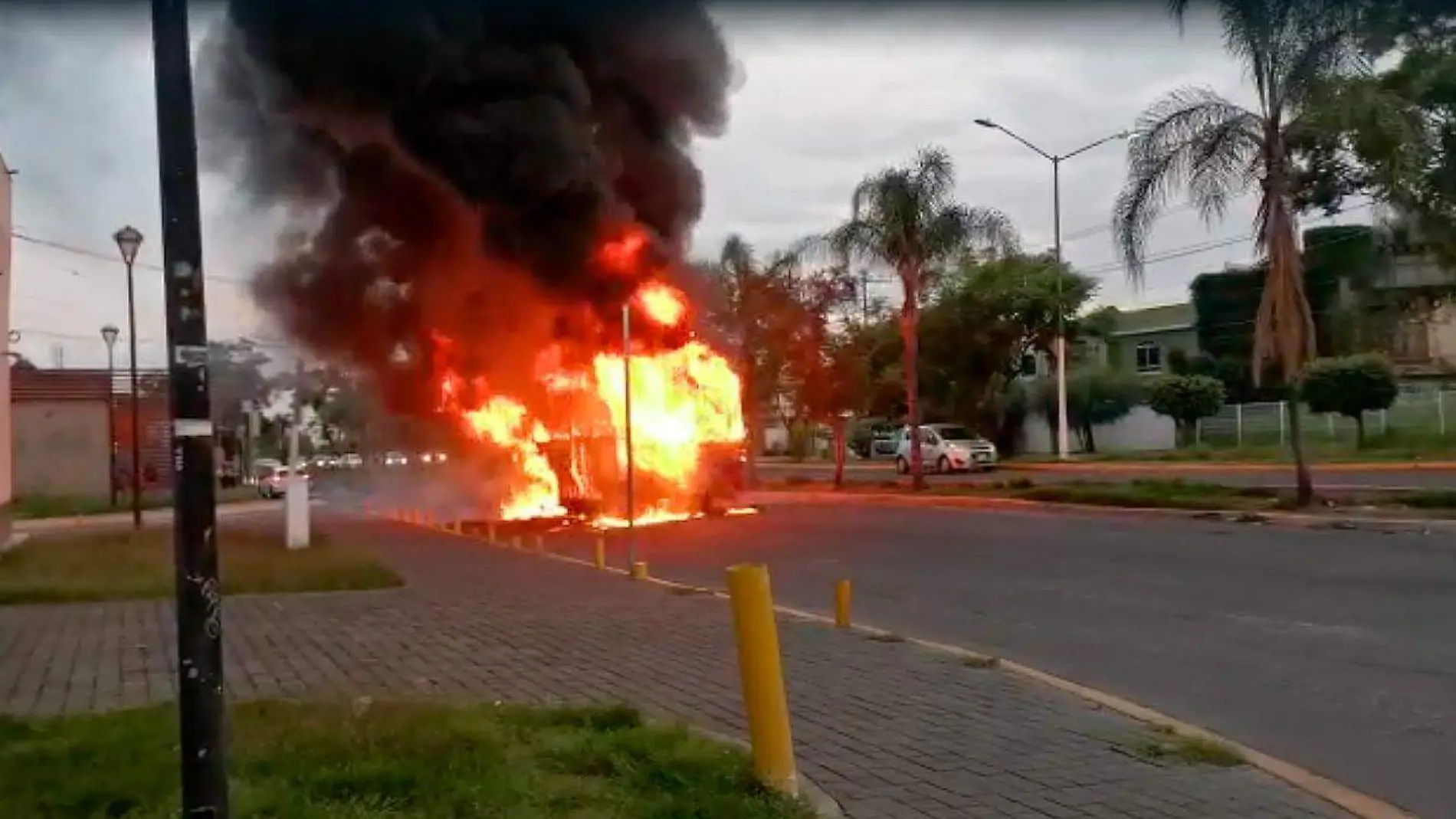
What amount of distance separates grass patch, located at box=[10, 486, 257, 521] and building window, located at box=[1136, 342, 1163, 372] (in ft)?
108

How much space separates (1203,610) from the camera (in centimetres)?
1072

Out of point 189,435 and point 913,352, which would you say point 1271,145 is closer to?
point 913,352

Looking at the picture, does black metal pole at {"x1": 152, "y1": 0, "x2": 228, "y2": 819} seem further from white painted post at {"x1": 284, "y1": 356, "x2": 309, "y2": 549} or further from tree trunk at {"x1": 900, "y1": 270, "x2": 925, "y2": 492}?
tree trunk at {"x1": 900, "y1": 270, "x2": 925, "y2": 492}

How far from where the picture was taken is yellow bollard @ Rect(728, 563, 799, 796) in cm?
506

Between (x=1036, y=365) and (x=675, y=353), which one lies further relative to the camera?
(x=1036, y=365)

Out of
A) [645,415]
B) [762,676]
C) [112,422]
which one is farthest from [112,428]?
[762,676]

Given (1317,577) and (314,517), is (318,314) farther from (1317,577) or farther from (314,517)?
(1317,577)

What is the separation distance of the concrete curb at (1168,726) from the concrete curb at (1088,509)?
9290mm

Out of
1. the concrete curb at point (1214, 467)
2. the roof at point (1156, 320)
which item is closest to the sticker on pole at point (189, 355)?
the concrete curb at point (1214, 467)

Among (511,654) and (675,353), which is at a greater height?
(675,353)

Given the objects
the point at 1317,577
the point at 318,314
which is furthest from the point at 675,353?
the point at 1317,577

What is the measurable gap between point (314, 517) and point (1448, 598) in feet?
74.5

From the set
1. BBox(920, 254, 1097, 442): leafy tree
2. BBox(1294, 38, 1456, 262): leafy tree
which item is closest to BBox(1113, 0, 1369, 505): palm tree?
BBox(1294, 38, 1456, 262): leafy tree

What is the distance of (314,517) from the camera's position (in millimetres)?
29000
